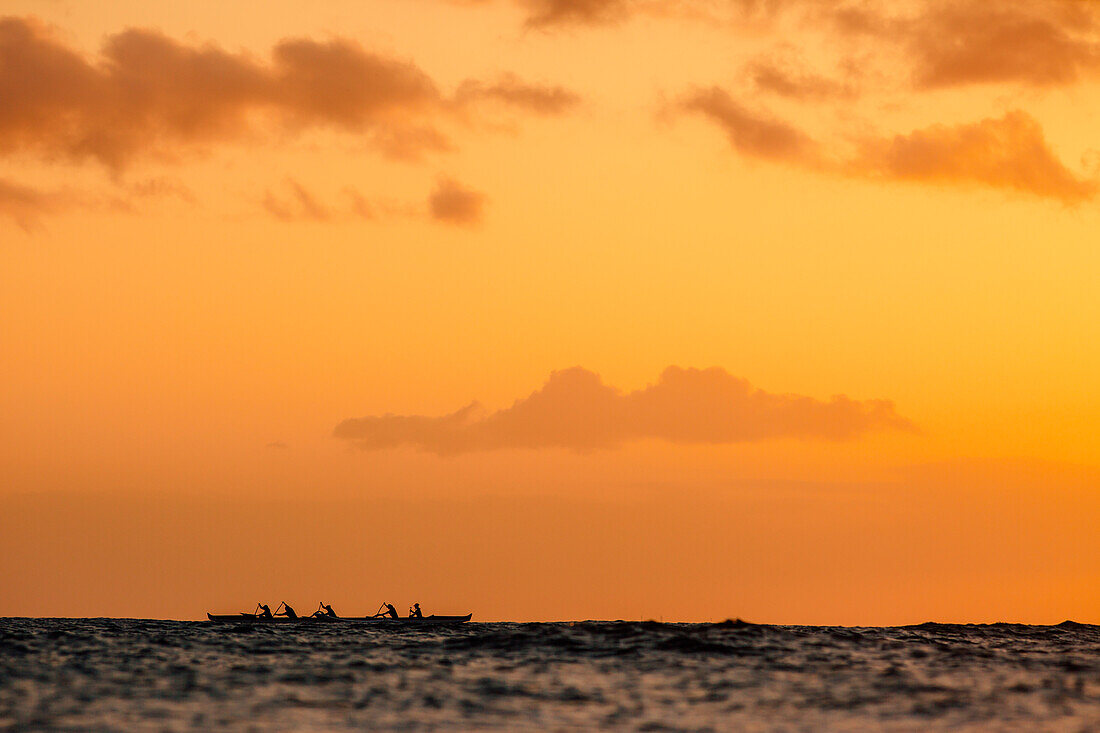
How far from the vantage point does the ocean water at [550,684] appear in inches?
1718

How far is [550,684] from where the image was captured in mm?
53344

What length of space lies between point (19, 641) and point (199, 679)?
81.8 ft

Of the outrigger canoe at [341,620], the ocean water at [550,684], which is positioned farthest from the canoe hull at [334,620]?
the ocean water at [550,684]

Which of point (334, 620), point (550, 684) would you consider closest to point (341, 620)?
point (334, 620)

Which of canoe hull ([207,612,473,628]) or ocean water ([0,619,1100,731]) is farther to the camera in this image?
canoe hull ([207,612,473,628])

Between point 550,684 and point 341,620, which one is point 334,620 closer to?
point 341,620

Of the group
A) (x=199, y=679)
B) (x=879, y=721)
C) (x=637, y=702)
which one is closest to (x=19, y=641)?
(x=199, y=679)

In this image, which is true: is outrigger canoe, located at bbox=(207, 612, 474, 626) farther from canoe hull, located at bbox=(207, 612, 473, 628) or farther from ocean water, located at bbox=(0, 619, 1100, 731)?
ocean water, located at bbox=(0, 619, 1100, 731)

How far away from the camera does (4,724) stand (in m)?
41.2

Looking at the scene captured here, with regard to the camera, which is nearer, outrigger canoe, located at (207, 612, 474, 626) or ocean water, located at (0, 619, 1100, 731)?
ocean water, located at (0, 619, 1100, 731)

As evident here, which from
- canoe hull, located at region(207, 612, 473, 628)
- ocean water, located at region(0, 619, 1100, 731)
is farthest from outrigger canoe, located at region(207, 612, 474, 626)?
ocean water, located at region(0, 619, 1100, 731)

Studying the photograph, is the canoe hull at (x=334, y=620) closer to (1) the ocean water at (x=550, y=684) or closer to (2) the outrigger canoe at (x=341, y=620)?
(2) the outrigger canoe at (x=341, y=620)

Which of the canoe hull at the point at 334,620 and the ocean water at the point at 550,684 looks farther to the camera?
the canoe hull at the point at 334,620

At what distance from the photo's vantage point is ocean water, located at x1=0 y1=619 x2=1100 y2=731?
143 ft
